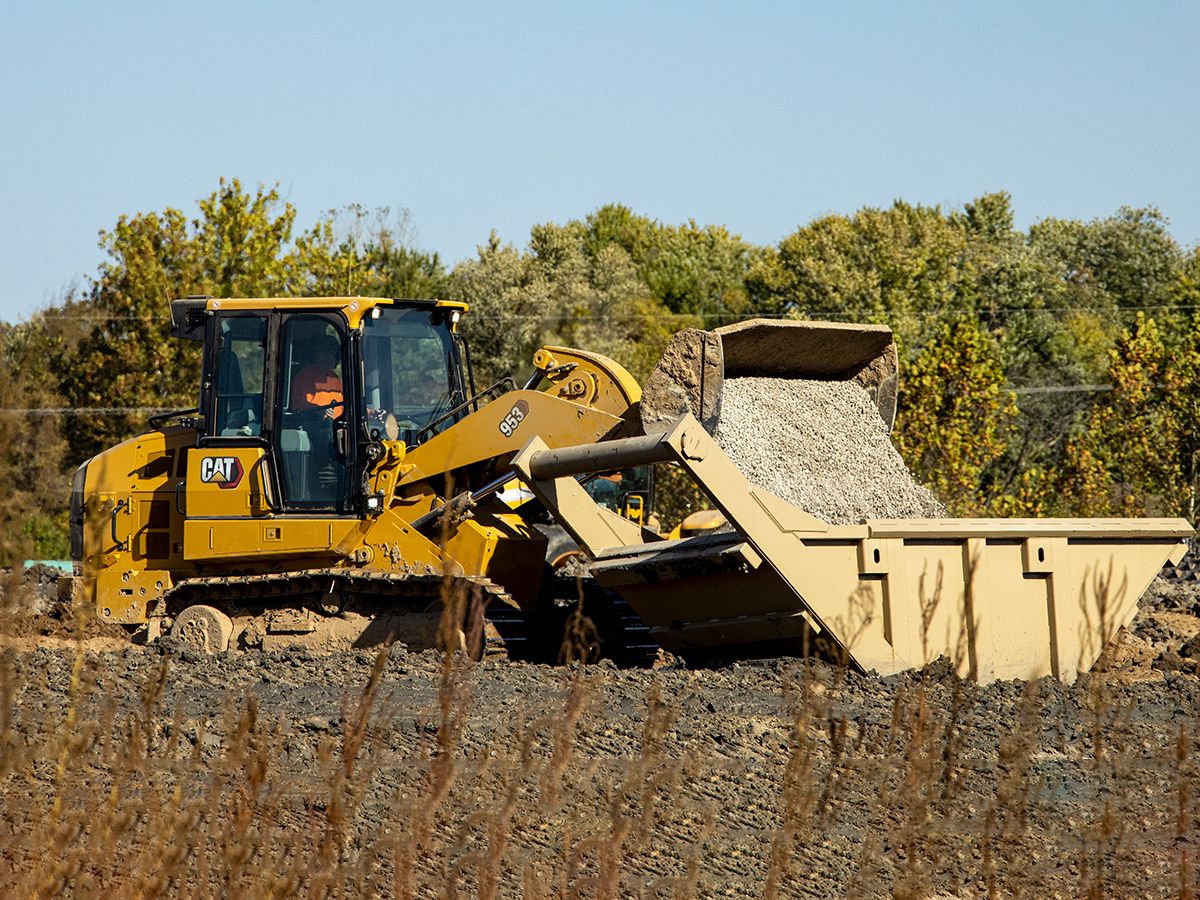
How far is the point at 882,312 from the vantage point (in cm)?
3853

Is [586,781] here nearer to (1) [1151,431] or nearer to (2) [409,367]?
(2) [409,367]

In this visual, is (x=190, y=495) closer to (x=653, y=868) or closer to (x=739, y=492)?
(x=739, y=492)

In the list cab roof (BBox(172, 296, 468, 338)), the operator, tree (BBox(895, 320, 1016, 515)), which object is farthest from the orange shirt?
tree (BBox(895, 320, 1016, 515))

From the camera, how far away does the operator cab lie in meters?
9.95

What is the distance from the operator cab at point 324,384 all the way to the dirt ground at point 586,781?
1.45 metres

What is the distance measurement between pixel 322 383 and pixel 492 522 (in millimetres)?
1552

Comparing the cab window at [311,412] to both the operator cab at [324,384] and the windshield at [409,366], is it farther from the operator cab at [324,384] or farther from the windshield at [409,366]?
the windshield at [409,366]

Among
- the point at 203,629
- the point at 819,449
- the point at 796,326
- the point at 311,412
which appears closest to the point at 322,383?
the point at 311,412

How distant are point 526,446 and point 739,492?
5.41ft

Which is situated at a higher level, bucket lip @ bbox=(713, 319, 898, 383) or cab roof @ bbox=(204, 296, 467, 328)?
cab roof @ bbox=(204, 296, 467, 328)

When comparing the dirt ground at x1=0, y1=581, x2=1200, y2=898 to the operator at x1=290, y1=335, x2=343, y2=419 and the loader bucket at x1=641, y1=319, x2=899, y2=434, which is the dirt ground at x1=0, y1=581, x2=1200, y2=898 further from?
the operator at x1=290, y1=335, x2=343, y2=419

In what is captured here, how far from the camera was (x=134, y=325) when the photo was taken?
2883cm

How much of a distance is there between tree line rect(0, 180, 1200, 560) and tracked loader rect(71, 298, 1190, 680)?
91.2 inches

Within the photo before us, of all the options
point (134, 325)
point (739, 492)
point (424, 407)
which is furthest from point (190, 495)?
point (134, 325)
